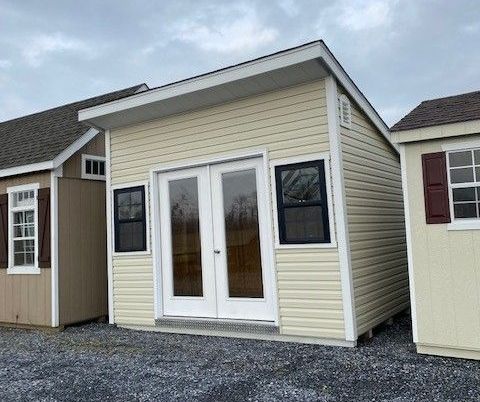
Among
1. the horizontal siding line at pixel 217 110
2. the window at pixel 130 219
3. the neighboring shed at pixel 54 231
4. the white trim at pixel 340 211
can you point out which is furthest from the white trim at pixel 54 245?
the white trim at pixel 340 211

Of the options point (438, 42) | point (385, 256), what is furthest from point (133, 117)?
point (438, 42)

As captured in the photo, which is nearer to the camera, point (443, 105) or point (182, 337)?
point (443, 105)

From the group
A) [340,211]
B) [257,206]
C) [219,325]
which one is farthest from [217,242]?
[340,211]

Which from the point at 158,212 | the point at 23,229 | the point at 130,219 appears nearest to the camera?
the point at 158,212

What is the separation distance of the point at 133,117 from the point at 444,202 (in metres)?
4.36

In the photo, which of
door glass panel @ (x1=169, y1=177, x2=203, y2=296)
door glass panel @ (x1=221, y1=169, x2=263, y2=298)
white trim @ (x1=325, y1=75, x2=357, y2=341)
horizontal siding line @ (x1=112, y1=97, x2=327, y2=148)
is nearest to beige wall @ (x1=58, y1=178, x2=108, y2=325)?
horizontal siding line @ (x1=112, y1=97, x2=327, y2=148)

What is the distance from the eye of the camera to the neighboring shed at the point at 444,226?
169 inches

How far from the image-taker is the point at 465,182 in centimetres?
434

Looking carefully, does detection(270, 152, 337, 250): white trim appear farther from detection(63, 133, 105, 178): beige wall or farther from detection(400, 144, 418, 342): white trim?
detection(63, 133, 105, 178): beige wall

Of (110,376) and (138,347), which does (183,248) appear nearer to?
(138,347)

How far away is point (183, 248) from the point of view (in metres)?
6.25

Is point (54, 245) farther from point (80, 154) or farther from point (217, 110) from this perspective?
point (217, 110)

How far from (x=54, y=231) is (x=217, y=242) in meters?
2.75

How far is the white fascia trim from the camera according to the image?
Result: 22.6 ft
